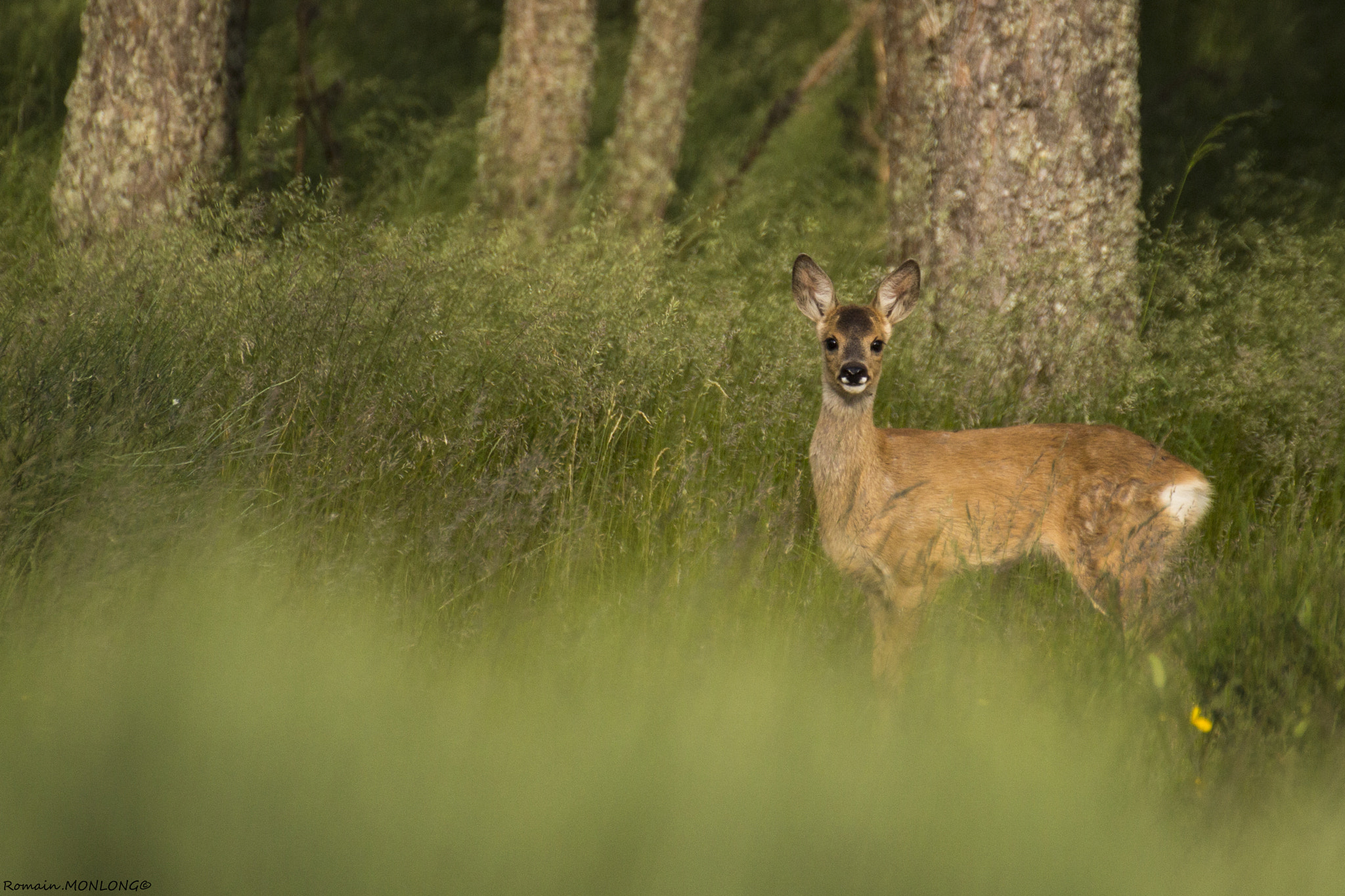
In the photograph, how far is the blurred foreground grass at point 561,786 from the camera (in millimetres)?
1710

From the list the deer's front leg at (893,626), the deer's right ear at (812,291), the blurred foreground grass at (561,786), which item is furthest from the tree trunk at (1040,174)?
the blurred foreground grass at (561,786)

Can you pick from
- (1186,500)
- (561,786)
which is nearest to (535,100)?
(1186,500)

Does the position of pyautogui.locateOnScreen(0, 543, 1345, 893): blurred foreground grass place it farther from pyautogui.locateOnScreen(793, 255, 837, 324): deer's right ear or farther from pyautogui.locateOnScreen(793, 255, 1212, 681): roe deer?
pyautogui.locateOnScreen(793, 255, 837, 324): deer's right ear

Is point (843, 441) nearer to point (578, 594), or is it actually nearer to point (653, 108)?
point (578, 594)

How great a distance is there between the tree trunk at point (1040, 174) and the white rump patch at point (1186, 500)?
108cm

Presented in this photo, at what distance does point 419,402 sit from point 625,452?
2.08 ft

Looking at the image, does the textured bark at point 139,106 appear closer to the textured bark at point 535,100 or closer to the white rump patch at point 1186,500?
the textured bark at point 535,100

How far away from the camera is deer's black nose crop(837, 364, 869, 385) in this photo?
13.3 ft

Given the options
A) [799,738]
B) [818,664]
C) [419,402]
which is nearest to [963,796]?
[799,738]

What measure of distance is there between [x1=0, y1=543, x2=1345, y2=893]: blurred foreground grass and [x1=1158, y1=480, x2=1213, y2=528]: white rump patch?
1823mm

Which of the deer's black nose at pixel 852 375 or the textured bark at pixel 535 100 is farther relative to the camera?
the textured bark at pixel 535 100

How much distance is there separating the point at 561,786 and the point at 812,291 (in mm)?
2914

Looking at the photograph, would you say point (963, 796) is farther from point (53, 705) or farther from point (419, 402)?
point (419, 402)

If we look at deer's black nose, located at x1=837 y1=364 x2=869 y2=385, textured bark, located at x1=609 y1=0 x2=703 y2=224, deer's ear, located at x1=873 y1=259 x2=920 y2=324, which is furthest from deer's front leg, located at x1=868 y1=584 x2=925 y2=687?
textured bark, located at x1=609 y1=0 x2=703 y2=224
